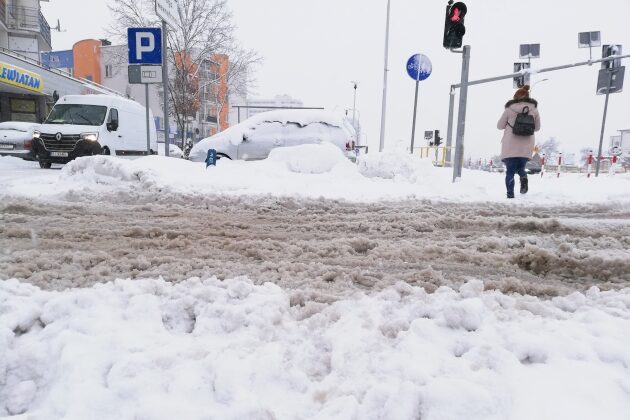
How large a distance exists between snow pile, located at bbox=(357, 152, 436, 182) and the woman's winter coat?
7.95 feet

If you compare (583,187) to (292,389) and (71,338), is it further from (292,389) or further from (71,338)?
(71,338)

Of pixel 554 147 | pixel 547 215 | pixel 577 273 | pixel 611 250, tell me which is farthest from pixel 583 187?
pixel 554 147

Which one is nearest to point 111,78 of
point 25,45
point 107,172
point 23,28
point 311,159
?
point 25,45

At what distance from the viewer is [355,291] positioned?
98.1 inches

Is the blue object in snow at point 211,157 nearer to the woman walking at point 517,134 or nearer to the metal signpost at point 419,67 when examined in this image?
the woman walking at point 517,134

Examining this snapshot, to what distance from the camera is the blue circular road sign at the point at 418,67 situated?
1349 centimetres

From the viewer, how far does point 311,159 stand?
367 inches

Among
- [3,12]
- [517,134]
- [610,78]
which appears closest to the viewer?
[517,134]

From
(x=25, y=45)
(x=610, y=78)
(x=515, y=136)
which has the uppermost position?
(x=25, y=45)

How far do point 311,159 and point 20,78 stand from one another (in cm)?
2332

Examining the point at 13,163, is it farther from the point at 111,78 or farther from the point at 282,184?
the point at 111,78

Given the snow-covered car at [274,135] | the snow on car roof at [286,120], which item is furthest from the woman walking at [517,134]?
the snow on car roof at [286,120]

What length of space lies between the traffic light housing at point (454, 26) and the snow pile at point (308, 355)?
25.5ft

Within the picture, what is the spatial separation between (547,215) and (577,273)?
291 centimetres
